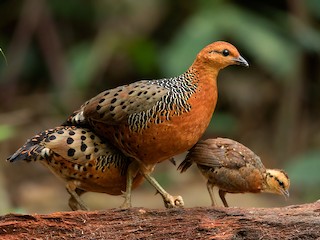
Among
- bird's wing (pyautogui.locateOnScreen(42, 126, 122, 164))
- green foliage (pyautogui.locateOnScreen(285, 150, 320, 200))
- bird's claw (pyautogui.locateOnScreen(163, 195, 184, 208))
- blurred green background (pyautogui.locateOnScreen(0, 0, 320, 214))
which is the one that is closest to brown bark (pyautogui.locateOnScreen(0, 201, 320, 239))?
bird's claw (pyautogui.locateOnScreen(163, 195, 184, 208))

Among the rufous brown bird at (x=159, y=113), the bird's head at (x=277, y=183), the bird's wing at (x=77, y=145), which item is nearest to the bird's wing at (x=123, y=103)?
the rufous brown bird at (x=159, y=113)

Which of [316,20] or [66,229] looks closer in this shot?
[66,229]

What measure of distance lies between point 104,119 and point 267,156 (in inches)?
261

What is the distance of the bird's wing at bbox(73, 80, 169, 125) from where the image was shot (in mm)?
5594

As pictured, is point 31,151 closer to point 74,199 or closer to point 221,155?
point 74,199

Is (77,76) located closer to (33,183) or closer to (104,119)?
(33,183)

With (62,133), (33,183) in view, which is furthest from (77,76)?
(62,133)

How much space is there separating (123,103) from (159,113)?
27 cm

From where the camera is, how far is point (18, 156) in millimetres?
5477

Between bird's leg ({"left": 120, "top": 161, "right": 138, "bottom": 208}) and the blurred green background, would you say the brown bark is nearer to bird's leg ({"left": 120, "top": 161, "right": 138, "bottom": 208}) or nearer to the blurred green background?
bird's leg ({"left": 120, "top": 161, "right": 138, "bottom": 208})

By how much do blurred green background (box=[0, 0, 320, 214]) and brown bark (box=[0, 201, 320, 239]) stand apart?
200 inches

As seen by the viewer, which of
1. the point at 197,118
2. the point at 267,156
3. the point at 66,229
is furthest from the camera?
the point at 267,156

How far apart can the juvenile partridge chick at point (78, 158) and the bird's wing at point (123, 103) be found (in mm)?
198

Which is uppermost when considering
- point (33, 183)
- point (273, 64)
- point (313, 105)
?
point (273, 64)
